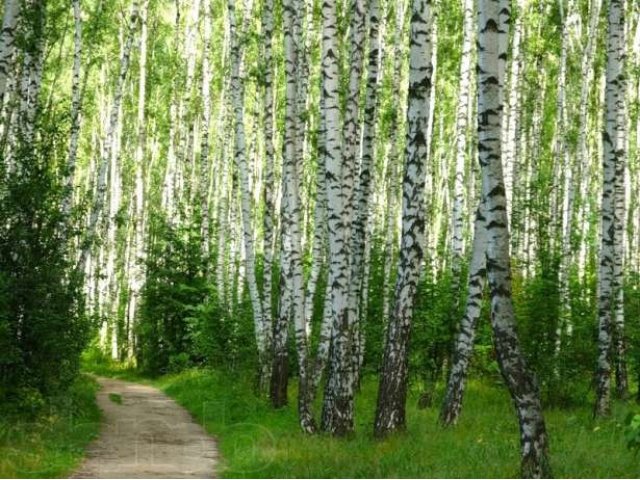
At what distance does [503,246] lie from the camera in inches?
346

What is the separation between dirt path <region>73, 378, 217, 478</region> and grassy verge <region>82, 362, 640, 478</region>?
364 mm

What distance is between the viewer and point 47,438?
12258mm

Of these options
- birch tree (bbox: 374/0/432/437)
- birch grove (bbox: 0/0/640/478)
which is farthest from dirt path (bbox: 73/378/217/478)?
birch tree (bbox: 374/0/432/437)

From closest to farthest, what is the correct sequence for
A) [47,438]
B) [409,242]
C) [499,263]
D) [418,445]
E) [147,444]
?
[499,263]
[418,445]
[409,242]
[47,438]
[147,444]

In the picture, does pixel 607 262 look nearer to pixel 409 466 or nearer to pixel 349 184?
pixel 349 184

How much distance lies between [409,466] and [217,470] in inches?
100

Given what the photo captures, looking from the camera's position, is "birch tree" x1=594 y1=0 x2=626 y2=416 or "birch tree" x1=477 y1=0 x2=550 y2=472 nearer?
"birch tree" x1=477 y1=0 x2=550 y2=472

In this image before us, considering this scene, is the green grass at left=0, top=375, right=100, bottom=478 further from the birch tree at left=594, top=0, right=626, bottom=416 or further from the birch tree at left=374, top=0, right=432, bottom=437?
the birch tree at left=594, top=0, right=626, bottom=416

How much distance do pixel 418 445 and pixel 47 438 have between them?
515cm

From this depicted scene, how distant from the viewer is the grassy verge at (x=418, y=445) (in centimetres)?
961

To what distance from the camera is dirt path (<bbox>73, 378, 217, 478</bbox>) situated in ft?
Answer: 34.6

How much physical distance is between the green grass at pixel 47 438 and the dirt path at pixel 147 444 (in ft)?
0.69

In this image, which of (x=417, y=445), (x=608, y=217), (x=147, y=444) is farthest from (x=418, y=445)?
(x=608, y=217)

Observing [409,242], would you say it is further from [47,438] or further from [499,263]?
[47,438]
